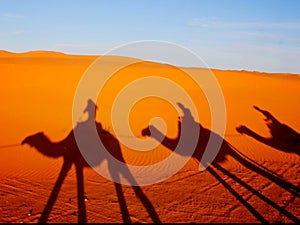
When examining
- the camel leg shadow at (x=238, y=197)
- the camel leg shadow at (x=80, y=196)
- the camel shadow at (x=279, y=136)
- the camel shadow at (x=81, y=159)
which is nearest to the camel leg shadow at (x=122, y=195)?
the camel shadow at (x=81, y=159)

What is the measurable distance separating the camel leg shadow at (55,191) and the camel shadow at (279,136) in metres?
8.86

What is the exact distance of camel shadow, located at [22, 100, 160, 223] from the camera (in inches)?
293

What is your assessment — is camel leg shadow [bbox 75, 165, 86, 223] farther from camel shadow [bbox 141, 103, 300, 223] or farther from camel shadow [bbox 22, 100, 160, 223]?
camel shadow [bbox 141, 103, 300, 223]

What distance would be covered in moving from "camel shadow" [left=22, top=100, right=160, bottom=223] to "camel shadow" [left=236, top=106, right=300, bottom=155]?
268 inches

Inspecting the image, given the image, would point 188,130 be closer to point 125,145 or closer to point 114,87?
point 125,145

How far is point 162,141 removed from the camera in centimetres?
1466

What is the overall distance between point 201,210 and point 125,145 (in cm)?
655

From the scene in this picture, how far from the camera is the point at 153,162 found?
1188 centimetres

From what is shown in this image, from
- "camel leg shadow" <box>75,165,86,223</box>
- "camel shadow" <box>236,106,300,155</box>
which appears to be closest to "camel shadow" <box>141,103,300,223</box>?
"camel shadow" <box>236,106,300,155</box>

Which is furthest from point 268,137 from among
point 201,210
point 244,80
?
point 244,80

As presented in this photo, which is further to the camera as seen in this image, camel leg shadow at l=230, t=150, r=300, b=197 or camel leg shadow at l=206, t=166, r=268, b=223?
camel leg shadow at l=230, t=150, r=300, b=197

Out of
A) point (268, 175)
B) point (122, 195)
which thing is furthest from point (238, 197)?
point (122, 195)

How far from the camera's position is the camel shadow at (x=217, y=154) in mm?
8273

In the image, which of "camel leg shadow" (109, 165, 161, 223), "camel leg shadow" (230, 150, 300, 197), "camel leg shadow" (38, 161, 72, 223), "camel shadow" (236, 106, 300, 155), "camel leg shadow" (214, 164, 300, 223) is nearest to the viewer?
"camel leg shadow" (38, 161, 72, 223)
